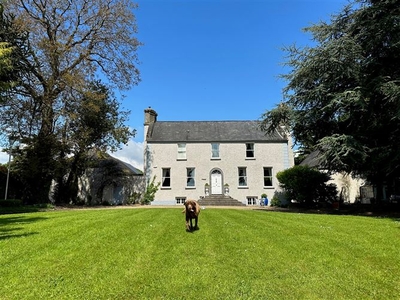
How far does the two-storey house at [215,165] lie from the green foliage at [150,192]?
0.44 meters

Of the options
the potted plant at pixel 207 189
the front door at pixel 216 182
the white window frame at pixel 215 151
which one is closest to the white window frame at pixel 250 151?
the white window frame at pixel 215 151

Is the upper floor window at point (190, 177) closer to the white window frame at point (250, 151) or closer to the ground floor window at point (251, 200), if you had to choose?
the ground floor window at point (251, 200)

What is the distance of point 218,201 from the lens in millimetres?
27422

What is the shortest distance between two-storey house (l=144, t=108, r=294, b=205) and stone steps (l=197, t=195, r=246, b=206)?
585 mm

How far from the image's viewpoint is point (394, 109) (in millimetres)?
15422

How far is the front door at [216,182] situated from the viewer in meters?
28.7

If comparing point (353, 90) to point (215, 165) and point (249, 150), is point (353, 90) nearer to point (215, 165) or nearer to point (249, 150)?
point (249, 150)

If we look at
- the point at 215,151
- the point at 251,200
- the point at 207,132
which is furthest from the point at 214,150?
the point at 251,200

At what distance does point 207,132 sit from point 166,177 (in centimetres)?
640

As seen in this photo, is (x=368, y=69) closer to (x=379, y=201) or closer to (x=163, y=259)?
(x=379, y=201)

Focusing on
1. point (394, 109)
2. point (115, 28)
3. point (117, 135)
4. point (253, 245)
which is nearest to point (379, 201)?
point (394, 109)

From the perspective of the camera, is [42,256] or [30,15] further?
[30,15]

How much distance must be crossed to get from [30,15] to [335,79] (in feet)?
71.7

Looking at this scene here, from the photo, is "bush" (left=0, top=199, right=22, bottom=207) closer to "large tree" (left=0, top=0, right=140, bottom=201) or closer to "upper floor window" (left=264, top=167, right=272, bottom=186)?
"large tree" (left=0, top=0, right=140, bottom=201)
